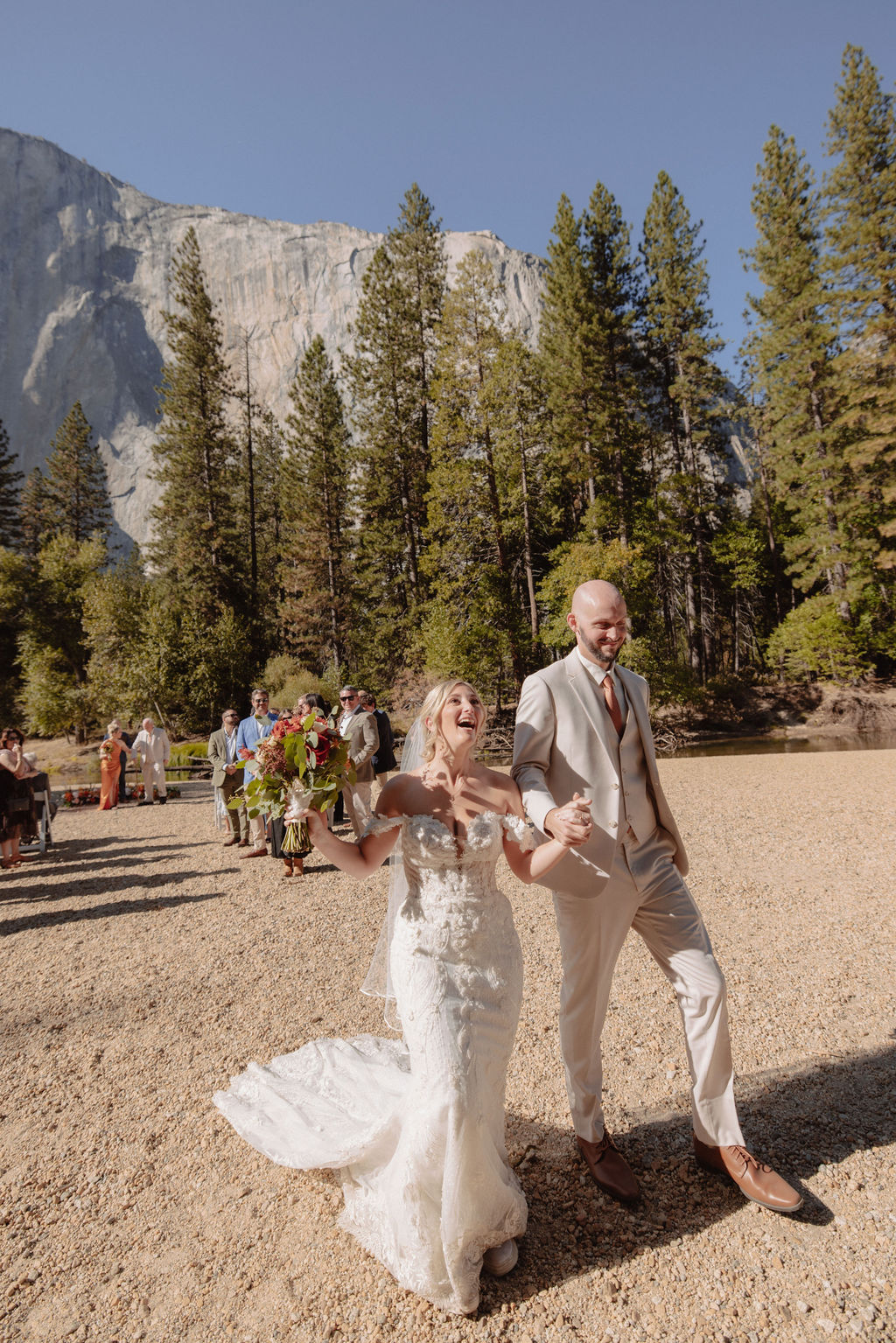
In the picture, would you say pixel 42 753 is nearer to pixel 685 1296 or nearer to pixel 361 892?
pixel 361 892

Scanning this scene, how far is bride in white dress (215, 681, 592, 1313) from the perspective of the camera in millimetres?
2242

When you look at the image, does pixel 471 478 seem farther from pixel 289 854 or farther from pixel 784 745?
pixel 289 854

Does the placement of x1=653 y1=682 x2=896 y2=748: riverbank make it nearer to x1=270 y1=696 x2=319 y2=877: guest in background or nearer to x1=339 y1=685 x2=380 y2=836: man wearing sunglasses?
x1=339 y1=685 x2=380 y2=836: man wearing sunglasses

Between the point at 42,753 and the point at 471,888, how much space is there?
31.9 metres

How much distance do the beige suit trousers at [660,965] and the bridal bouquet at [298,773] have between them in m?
1.01

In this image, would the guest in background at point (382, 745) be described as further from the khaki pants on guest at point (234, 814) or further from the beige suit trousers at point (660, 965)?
the beige suit trousers at point (660, 965)

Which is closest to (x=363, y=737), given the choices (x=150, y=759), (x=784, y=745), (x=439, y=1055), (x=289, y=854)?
(x=289, y=854)

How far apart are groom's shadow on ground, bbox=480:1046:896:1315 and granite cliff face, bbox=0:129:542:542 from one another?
77424 millimetres

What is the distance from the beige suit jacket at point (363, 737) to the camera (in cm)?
826

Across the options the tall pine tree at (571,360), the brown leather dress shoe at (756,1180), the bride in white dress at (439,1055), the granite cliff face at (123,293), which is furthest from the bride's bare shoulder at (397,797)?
the granite cliff face at (123,293)

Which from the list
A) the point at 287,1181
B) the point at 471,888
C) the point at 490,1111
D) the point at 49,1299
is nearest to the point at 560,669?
the point at 471,888

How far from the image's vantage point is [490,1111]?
2324 millimetres

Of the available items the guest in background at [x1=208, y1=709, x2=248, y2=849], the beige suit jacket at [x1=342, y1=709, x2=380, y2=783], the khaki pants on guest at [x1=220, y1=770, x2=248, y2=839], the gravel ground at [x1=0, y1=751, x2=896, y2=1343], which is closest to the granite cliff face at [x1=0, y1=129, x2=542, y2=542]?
the guest in background at [x1=208, y1=709, x2=248, y2=849]

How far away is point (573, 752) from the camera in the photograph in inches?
108
